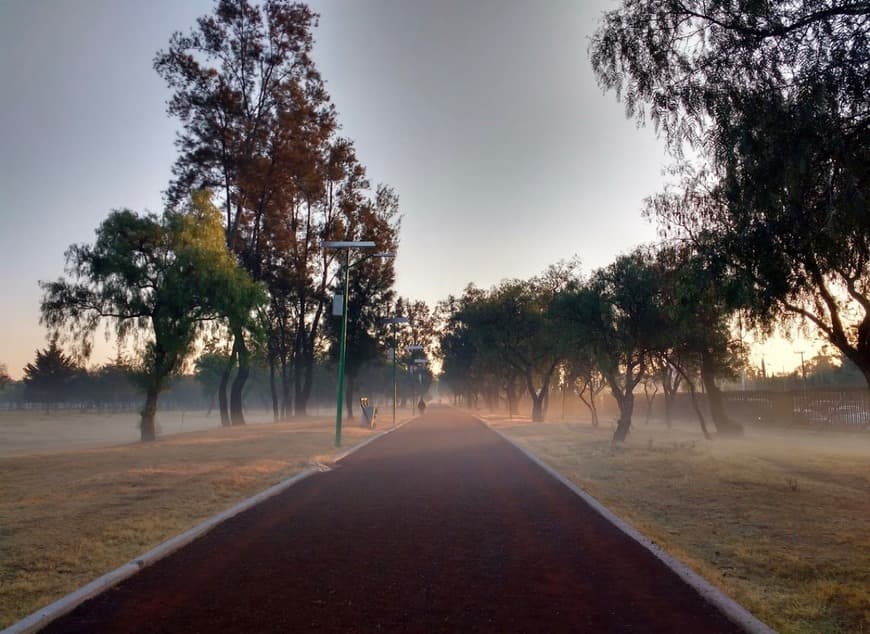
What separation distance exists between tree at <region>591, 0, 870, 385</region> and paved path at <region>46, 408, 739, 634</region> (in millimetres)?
4644

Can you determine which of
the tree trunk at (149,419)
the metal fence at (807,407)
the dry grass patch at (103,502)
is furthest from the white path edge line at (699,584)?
the metal fence at (807,407)

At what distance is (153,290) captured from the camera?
26.8m

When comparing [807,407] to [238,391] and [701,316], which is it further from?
[238,391]

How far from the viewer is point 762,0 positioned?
322 inches

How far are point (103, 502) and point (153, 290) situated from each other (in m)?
16.9

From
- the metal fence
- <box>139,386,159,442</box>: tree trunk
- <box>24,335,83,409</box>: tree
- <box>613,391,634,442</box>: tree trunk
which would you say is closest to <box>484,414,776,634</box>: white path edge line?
<box>613,391,634,442</box>: tree trunk

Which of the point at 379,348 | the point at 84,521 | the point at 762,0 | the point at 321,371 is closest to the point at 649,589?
the point at 762,0

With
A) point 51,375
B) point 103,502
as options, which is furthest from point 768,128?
point 51,375

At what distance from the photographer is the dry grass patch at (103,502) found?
698 cm

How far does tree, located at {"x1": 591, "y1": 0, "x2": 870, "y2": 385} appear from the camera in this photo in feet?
25.2

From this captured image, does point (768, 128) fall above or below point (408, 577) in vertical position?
above

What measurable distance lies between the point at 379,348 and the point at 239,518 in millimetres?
42248

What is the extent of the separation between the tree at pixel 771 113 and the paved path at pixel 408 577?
464 centimetres

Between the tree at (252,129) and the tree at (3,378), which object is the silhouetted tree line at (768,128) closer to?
the tree at (252,129)
